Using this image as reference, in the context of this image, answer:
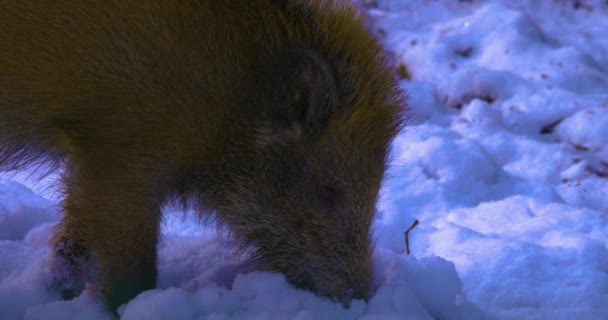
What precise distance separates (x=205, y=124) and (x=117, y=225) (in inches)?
16.6

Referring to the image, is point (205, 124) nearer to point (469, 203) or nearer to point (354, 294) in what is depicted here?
point (354, 294)

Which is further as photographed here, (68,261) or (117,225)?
(68,261)

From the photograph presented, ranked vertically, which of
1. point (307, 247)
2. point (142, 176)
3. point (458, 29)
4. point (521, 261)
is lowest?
point (521, 261)

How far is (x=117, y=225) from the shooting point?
2408 millimetres

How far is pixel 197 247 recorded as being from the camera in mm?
2979

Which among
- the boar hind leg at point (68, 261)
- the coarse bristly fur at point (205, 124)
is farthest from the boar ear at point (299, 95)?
the boar hind leg at point (68, 261)

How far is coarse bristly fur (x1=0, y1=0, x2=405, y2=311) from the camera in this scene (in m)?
2.28

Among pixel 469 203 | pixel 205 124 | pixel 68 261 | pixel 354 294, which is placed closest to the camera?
pixel 205 124

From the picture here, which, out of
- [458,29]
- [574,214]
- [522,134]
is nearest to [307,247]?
[574,214]

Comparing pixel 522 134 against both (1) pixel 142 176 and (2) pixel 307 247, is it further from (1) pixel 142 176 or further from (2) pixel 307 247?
(1) pixel 142 176

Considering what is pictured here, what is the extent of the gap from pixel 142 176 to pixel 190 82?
33 cm

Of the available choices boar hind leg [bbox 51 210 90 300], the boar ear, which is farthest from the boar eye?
boar hind leg [bbox 51 210 90 300]

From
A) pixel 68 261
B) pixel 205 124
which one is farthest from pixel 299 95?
pixel 68 261

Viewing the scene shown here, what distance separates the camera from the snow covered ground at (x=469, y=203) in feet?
8.00
